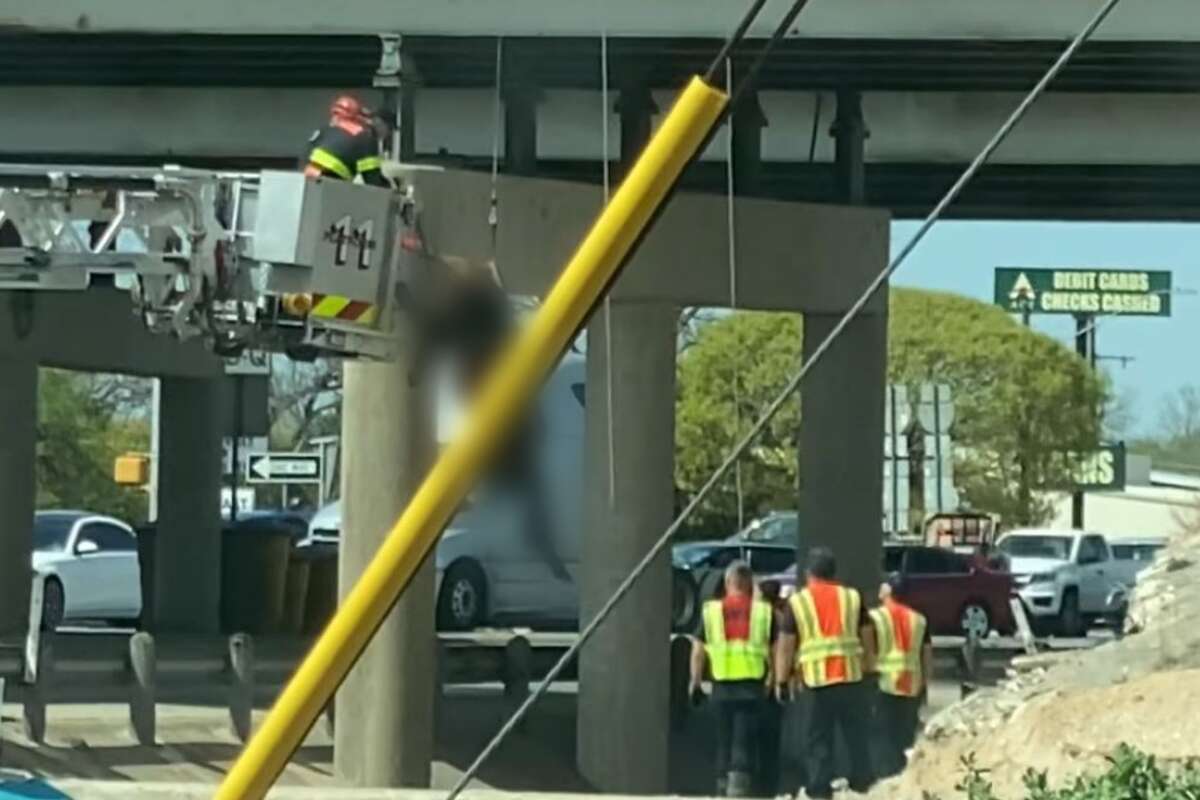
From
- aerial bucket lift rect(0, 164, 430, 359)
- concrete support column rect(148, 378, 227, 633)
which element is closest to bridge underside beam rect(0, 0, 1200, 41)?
aerial bucket lift rect(0, 164, 430, 359)

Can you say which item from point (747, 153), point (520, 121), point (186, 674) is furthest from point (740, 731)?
point (747, 153)

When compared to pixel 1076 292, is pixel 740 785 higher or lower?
lower

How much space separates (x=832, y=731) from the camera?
16.4 metres

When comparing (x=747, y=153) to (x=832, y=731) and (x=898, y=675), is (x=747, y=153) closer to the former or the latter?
(x=898, y=675)

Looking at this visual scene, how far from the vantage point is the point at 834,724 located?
16.4 m

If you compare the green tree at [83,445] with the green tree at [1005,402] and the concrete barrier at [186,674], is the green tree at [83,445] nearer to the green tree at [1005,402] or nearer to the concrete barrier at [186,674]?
the green tree at [1005,402]

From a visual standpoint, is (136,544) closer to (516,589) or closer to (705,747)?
(516,589)

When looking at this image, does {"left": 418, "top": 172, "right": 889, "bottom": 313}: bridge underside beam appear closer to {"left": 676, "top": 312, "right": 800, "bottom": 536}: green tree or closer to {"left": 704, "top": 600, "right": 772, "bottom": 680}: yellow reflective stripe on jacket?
{"left": 704, "top": 600, "right": 772, "bottom": 680}: yellow reflective stripe on jacket

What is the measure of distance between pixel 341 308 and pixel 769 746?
6292 millimetres

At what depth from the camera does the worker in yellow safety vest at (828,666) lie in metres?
16.2

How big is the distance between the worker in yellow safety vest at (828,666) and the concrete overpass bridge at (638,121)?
113 inches

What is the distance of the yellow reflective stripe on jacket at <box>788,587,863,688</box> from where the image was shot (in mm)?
16234

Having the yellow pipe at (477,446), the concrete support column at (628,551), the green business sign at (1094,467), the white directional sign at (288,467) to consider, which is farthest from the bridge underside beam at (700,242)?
the green business sign at (1094,467)

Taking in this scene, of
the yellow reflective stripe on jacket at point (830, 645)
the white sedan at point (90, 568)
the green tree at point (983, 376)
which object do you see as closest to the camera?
the yellow reflective stripe on jacket at point (830, 645)
